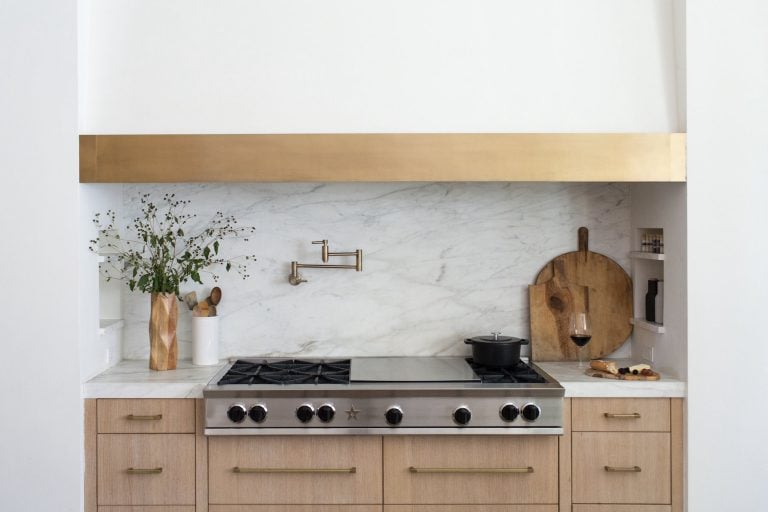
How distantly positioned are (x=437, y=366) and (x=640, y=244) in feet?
3.64

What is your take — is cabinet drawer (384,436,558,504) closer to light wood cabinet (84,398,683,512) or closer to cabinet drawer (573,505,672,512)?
light wood cabinet (84,398,683,512)

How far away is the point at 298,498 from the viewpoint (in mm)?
2727

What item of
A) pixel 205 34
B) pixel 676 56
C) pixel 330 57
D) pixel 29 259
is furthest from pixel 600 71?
pixel 29 259

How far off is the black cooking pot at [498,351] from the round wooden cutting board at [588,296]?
0.90 ft

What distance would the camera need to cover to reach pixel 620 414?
8.98 feet

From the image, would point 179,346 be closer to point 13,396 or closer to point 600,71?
point 13,396

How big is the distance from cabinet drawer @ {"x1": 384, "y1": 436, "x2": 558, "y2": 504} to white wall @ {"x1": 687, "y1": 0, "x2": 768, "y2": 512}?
0.60 meters

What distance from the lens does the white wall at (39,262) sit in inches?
106

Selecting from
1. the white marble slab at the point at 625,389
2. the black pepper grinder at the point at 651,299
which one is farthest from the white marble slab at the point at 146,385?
the black pepper grinder at the point at 651,299

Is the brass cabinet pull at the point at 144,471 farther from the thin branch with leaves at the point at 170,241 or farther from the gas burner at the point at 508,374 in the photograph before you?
the gas burner at the point at 508,374

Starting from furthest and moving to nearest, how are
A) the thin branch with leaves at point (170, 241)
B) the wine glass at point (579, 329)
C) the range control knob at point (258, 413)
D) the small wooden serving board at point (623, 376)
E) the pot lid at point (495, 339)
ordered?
the thin branch with leaves at point (170, 241) < the pot lid at point (495, 339) < the wine glass at point (579, 329) < the small wooden serving board at point (623, 376) < the range control knob at point (258, 413)

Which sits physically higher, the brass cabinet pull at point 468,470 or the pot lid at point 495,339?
the pot lid at point 495,339

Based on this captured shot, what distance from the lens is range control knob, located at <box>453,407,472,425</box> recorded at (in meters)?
2.65

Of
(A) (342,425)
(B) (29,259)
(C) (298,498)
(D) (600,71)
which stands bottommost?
(C) (298,498)
